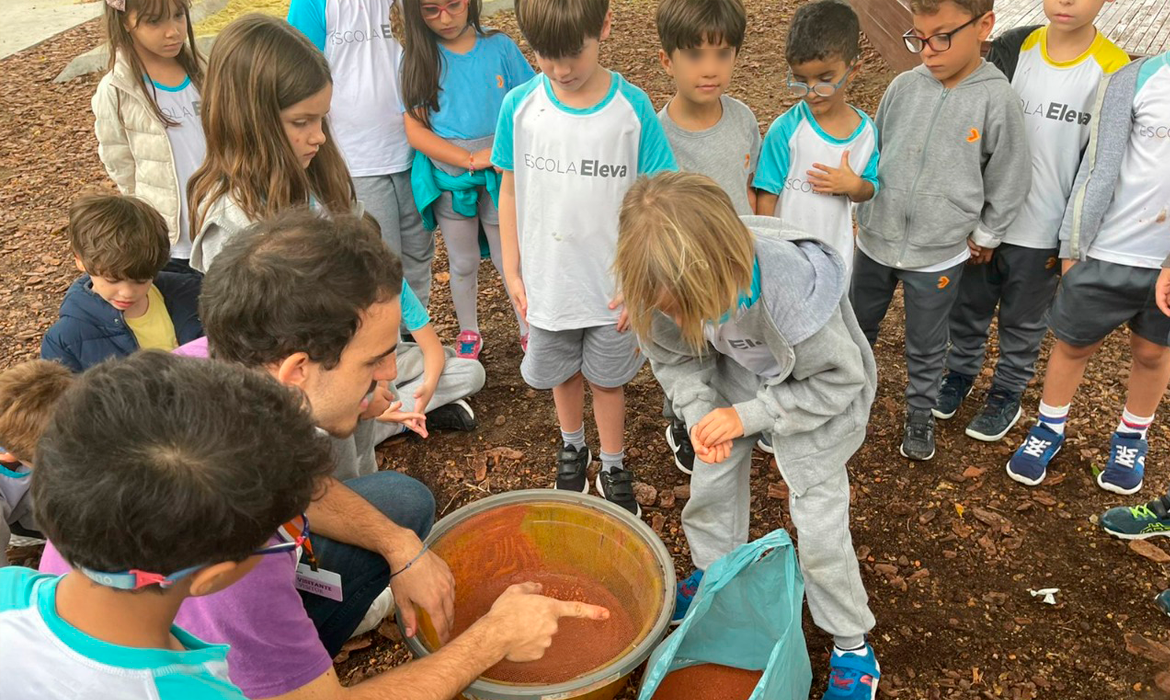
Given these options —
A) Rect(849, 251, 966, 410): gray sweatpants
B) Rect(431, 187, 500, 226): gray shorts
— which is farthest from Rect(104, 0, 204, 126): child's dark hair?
Rect(849, 251, 966, 410): gray sweatpants

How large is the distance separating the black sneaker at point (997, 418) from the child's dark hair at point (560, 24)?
1932mm

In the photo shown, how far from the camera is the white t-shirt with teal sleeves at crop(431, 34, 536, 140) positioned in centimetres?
319

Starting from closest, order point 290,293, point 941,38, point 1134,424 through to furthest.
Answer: point 290,293
point 941,38
point 1134,424

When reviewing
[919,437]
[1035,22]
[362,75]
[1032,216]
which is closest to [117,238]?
[362,75]

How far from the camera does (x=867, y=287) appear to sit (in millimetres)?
3137

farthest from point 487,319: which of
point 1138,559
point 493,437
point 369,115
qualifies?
point 1138,559

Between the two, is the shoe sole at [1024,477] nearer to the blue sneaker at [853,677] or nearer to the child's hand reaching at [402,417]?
the blue sneaker at [853,677]

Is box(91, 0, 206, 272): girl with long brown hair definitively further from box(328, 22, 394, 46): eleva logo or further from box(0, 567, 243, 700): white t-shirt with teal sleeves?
box(0, 567, 243, 700): white t-shirt with teal sleeves

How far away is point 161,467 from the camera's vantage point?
1.13m

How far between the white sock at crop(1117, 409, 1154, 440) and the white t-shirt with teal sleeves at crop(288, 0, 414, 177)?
2.66 m

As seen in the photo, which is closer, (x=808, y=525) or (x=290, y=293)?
(x=290, y=293)

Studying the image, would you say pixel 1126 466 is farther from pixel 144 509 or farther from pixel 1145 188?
pixel 144 509

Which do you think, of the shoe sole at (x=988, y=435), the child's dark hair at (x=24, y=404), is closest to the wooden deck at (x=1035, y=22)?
the shoe sole at (x=988, y=435)

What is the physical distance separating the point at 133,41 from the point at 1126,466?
142 inches
